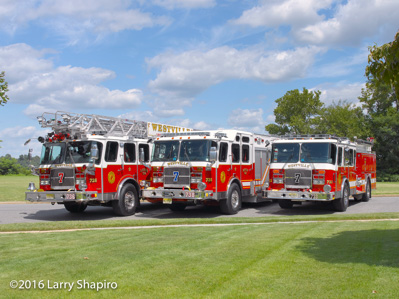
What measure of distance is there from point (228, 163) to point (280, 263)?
908cm

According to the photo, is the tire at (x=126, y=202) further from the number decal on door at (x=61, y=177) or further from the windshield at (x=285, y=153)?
the windshield at (x=285, y=153)

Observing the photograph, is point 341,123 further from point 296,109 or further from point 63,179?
point 63,179

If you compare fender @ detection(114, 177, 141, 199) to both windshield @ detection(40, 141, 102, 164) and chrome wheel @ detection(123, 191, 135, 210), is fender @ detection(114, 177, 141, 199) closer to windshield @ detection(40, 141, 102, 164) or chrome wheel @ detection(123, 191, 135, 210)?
chrome wheel @ detection(123, 191, 135, 210)

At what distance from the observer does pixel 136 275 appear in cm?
583

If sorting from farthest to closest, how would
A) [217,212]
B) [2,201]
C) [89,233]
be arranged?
[2,201], [217,212], [89,233]

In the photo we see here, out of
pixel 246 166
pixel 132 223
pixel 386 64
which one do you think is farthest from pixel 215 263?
pixel 246 166

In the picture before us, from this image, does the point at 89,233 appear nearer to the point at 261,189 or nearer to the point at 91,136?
the point at 91,136

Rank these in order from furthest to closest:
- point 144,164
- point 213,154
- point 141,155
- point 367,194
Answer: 1. point 367,194
2. point 144,164
3. point 141,155
4. point 213,154

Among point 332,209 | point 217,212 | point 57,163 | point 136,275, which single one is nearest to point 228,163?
point 217,212

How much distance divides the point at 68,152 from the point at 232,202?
20.0 ft

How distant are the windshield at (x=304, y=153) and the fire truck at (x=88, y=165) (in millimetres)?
5024

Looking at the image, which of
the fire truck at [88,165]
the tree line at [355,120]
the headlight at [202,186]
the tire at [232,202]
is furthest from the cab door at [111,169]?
the tree line at [355,120]

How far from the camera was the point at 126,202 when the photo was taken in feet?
51.0

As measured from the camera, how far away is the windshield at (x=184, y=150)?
48.1 ft
